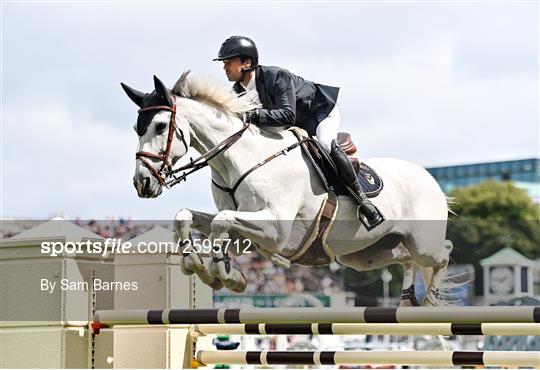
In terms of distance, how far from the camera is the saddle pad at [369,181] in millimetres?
5633

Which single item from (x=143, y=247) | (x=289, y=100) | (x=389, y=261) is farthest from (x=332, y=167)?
(x=143, y=247)

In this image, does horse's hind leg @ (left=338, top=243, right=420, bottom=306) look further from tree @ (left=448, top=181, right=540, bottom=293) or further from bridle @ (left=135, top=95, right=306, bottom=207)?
tree @ (left=448, top=181, right=540, bottom=293)

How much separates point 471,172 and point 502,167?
2.25 m

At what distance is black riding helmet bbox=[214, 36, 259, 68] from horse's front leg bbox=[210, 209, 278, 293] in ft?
2.45

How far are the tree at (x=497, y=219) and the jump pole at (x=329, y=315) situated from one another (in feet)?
99.4

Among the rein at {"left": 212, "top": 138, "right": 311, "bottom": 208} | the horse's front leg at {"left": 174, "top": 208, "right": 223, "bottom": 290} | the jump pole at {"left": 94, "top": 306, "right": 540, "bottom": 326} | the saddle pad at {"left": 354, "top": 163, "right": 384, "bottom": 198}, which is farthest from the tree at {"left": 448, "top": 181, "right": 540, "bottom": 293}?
the jump pole at {"left": 94, "top": 306, "right": 540, "bottom": 326}

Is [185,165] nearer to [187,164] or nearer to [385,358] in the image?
[187,164]

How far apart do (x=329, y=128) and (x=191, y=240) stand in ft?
3.28

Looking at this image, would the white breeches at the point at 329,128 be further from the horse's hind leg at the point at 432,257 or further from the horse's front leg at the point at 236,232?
the horse's hind leg at the point at 432,257

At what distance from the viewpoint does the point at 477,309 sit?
430cm

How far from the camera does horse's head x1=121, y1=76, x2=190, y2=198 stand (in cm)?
491

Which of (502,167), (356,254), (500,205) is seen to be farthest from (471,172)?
(356,254)

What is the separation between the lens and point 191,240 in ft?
16.3

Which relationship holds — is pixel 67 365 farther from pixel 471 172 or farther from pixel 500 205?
pixel 471 172
